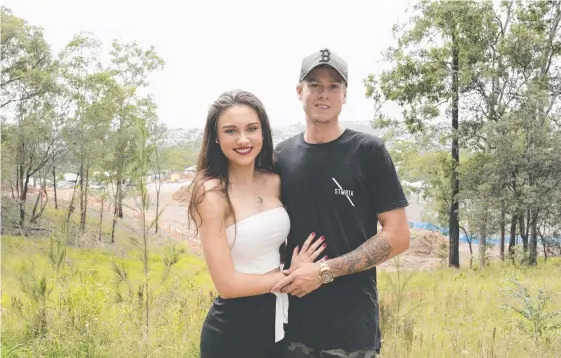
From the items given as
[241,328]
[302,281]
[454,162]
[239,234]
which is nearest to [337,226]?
[302,281]

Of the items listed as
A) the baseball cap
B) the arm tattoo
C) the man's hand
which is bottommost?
the man's hand

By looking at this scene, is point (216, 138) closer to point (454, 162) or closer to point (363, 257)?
point (363, 257)

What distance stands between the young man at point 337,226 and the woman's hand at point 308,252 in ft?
0.15

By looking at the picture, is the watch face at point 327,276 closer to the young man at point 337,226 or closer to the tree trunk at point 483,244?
the young man at point 337,226

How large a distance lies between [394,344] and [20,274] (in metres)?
3.47

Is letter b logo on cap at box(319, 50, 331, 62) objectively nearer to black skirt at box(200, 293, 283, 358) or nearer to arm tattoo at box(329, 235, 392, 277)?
arm tattoo at box(329, 235, 392, 277)

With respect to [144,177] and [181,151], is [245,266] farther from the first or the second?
[181,151]

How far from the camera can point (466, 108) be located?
19.7 metres

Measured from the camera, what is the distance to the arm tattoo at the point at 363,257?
2.45m

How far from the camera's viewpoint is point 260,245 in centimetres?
253

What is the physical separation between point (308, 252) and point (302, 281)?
17 cm

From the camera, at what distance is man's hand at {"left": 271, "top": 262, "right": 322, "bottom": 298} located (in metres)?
2.42

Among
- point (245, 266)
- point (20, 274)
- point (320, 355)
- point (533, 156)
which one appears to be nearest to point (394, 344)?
point (320, 355)

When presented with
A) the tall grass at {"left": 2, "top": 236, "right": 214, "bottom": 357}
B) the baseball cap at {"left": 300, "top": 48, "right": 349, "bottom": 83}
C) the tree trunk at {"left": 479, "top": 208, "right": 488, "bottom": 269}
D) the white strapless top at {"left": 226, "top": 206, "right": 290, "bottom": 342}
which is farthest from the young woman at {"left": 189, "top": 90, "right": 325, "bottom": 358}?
the tree trunk at {"left": 479, "top": 208, "right": 488, "bottom": 269}
